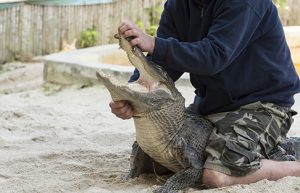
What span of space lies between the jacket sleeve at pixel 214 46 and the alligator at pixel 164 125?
13 cm

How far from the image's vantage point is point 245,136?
304cm

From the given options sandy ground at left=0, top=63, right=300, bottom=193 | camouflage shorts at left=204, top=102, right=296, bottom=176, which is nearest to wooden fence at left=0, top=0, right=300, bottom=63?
sandy ground at left=0, top=63, right=300, bottom=193

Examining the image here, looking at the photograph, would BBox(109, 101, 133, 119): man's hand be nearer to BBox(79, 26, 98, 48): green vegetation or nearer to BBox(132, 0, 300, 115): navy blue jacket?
BBox(132, 0, 300, 115): navy blue jacket

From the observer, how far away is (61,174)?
3.38m

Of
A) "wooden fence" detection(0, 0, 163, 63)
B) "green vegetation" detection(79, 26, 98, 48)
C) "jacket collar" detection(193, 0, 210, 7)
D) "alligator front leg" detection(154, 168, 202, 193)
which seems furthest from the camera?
"green vegetation" detection(79, 26, 98, 48)

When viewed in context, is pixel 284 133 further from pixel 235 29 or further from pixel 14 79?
pixel 14 79

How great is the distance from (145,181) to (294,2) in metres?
8.23

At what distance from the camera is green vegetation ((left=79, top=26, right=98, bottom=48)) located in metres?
9.43

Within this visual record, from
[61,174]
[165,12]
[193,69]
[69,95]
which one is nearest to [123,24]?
[193,69]

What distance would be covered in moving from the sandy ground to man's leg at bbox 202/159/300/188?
71 millimetres

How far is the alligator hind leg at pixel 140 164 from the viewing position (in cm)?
324

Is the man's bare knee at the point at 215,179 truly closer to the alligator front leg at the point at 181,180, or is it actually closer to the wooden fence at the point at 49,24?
the alligator front leg at the point at 181,180

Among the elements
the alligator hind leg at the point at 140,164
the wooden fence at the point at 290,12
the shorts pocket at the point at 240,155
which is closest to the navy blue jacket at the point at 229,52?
the shorts pocket at the point at 240,155

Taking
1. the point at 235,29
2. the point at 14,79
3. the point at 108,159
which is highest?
the point at 235,29
